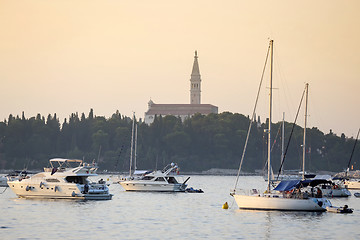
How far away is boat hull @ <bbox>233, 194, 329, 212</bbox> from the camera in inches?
2351

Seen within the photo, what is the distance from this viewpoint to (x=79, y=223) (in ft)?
178

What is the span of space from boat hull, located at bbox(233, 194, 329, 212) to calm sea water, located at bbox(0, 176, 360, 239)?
0.48m

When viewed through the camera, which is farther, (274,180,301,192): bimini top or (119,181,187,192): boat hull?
(119,181,187,192): boat hull

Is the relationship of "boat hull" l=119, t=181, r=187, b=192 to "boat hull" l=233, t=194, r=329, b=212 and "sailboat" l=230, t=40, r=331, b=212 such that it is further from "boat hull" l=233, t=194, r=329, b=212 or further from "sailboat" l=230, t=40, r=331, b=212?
"boat hull" l=233, t=194, r=329, b=212

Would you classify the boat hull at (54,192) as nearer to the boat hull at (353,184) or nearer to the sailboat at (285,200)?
the sailboat at (285,200)

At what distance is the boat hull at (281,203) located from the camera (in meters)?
59.7

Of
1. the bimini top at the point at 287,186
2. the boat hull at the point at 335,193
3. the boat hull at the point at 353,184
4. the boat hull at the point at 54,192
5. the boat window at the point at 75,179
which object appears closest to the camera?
the bimini top at the point at 287,186

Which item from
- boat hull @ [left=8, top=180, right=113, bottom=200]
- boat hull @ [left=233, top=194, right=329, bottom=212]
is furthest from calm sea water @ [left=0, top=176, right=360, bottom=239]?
boat hull @ [left=8, top=180, right=113, bottom=200]

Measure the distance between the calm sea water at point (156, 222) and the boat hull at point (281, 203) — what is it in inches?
18.9

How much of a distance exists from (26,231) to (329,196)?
4372cm

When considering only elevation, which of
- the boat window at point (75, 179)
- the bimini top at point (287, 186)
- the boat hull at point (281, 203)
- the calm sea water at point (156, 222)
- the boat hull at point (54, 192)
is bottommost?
the calm sea water at point (156, 222)

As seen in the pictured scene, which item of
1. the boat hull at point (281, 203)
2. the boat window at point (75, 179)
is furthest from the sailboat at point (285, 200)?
the boat window at point (75, 179)

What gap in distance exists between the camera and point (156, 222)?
5719cm

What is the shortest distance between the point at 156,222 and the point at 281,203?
9.54m
